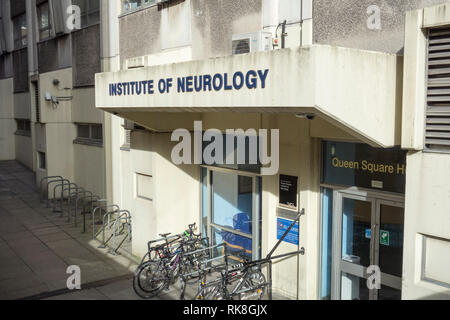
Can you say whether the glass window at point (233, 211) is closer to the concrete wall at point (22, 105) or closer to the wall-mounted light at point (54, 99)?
the wall-mounted light at point (54, 99)

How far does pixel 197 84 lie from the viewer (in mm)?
6438

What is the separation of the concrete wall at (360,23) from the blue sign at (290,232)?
107 inches

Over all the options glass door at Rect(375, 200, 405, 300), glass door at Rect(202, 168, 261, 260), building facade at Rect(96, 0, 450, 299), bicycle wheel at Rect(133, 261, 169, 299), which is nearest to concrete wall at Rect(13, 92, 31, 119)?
building facade at Rect(96, 0, 450, 299)

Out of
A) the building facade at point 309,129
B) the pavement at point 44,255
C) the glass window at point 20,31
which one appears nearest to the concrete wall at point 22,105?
the glass window at point 20,31

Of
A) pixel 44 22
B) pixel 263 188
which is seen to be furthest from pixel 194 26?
pixel 44 22

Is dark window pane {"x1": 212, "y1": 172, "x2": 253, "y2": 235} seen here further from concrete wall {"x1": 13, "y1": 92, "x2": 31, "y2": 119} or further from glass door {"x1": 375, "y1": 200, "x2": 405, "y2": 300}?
concrete wall {"x1": 13, "y1": 92, "x2": 31, "y2": 119}

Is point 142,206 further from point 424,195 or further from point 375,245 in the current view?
point 424,195

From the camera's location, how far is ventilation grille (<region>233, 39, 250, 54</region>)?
291 inches

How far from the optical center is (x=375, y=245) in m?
6.40

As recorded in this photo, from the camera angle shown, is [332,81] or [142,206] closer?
[332,81]

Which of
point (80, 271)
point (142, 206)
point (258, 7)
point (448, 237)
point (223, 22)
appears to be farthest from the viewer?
point (142, 206)

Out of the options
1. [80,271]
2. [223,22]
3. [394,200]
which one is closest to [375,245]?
[394,200]

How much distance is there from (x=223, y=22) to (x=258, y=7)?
0.90 m
